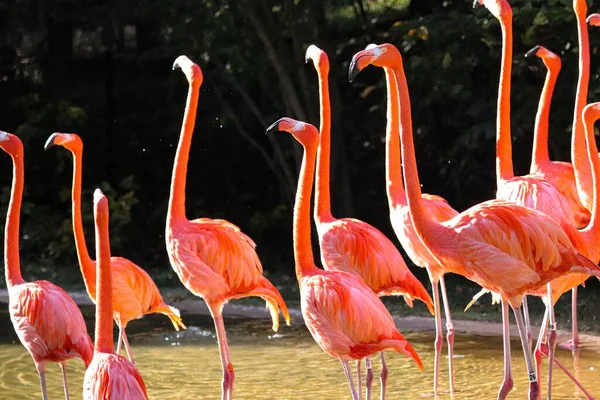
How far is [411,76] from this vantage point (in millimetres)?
9219

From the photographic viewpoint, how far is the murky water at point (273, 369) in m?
5.60

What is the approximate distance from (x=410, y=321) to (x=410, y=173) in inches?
129

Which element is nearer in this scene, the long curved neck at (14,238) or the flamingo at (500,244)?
the flamingo at (500,244)

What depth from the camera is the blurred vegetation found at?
9.18 meters

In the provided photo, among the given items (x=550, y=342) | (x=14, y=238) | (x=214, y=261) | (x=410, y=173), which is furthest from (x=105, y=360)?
(x=550, y=342)

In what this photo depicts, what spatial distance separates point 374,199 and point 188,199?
2.11 meters

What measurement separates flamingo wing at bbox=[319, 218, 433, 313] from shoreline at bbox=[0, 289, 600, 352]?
1.64 metres

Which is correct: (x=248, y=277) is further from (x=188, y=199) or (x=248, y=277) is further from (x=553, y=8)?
(x=188, y=199)

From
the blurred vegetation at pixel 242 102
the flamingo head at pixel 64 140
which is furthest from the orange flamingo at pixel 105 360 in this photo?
A: the blurred vegetation at pixel 242 102

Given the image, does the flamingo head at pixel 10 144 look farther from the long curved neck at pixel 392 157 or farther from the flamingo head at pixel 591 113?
the flamingo head at pixel 591 113

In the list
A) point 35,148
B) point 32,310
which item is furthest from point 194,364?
point 35,148

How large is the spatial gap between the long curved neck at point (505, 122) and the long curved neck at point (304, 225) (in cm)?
122

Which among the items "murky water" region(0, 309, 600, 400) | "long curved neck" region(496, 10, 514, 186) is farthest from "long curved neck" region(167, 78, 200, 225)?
"long curved neck" region(496, 10, 514, 186)

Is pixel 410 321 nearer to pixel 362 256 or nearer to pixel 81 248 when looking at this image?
pixel 362 256
